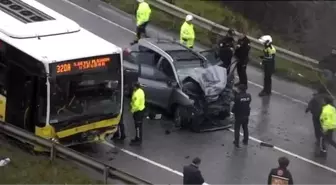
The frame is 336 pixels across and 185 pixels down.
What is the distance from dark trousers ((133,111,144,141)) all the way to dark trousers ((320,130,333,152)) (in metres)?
4.38

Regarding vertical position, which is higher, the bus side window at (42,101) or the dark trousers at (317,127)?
the bus side window at (42,101)

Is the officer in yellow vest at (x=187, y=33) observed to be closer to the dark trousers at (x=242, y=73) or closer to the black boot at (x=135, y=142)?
the dark trousers at (x=242, y=73)

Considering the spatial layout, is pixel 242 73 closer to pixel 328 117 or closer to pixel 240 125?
pixel 240 125

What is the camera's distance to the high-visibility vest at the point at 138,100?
17.2 meters

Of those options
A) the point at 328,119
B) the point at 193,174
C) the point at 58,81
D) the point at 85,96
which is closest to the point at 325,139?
the point at 328,119

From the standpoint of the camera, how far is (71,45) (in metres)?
16.2

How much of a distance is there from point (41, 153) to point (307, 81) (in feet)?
34.1

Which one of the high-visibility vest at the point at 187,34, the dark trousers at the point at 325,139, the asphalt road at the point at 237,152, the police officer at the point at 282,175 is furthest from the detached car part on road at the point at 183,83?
the police officer at the point at 282,175

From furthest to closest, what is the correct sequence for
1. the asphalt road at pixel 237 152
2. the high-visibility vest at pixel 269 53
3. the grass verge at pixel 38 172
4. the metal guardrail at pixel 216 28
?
the metal guardrail at pixel 216 28 < the high-visibility vest at pixel 269 53 < the asphalt road at pixel 237 152 < the grass verge at pixel 38 172

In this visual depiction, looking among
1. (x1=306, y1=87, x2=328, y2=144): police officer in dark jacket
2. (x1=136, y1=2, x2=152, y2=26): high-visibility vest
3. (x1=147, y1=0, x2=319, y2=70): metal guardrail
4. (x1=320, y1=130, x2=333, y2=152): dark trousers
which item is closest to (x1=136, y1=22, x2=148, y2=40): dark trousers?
(x1=136, y1=2, x2=152, y2=26): high-visibility vest

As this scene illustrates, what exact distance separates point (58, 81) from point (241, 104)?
179 inches

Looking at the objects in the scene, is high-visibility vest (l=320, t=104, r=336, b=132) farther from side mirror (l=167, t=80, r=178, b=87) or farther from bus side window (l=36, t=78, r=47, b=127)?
bus side window (l=36, t=78, r=47, b=127)

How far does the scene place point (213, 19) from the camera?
28.9 m

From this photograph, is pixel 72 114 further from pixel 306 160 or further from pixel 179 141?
pixel 306 160
